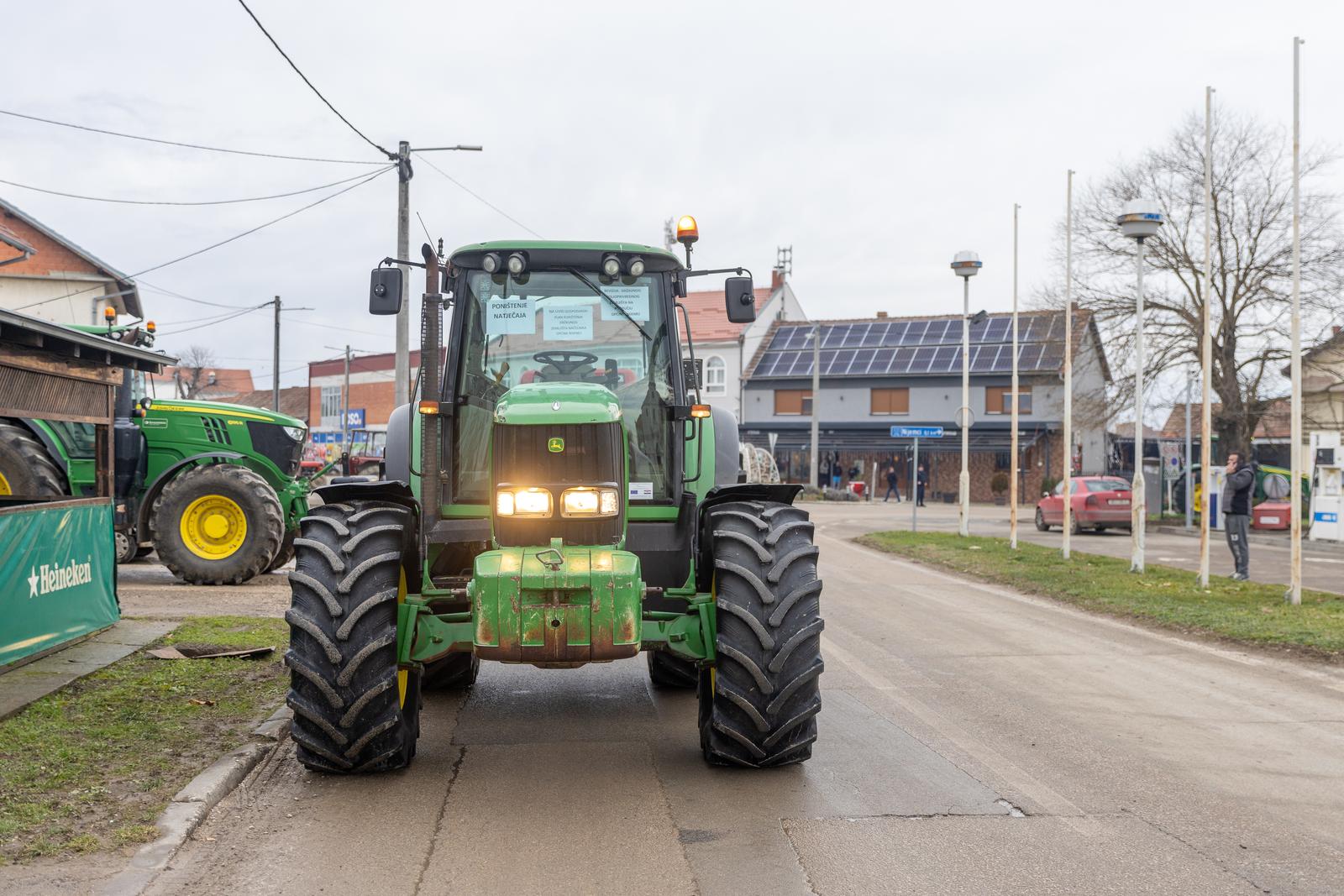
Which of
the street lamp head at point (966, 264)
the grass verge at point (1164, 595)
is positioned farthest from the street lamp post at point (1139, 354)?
the street lamp head at point (966, 264)

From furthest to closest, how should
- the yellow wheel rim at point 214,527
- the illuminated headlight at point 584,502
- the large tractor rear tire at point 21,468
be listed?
the yellow wheel rim at point 214,527 → the large tractor rear tire at point 21,468 → the illuminated headlight at point 584,502

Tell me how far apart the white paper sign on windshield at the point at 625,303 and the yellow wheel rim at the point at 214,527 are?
8.98 m

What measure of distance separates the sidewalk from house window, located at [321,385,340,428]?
77.3m

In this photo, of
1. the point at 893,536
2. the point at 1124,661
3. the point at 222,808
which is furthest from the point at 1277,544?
the point at 222,808

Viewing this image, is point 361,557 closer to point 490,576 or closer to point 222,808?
point 490,576

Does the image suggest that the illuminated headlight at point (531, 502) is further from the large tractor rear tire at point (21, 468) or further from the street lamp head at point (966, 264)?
the street lamp head at point (966, 264)

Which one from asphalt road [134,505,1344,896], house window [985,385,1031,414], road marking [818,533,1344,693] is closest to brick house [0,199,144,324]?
road marking [818,533,1344,693]

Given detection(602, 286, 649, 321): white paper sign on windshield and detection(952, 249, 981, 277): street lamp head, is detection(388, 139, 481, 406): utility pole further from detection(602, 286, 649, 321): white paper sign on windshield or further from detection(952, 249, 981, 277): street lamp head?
detection(602, 286, 649, 321): white paper sign on windshield

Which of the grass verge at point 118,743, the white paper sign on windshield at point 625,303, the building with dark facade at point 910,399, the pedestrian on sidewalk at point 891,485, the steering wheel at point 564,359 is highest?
the building with dark facade at point 910,399

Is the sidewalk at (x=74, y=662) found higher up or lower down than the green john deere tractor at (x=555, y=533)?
lower down

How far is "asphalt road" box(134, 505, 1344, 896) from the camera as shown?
193 inches

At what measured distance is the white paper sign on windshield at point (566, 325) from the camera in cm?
741

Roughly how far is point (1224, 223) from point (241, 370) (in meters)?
110

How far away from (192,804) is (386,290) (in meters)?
2.86
